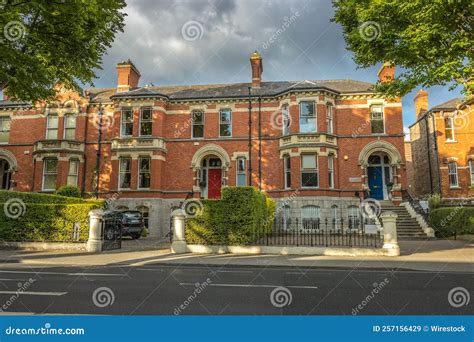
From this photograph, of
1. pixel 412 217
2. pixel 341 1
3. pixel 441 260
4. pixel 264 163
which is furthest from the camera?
pixel 264 163

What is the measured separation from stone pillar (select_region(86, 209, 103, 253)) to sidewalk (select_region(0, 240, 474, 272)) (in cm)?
79

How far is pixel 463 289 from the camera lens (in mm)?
7805

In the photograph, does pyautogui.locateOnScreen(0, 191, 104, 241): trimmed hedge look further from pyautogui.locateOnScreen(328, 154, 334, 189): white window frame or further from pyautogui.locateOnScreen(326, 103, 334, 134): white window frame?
pyautogui.locateOnScreen(326, 103, 334, 134): white window frame

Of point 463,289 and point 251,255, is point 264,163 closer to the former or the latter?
point 251,255

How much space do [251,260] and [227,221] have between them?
2991 millimetres

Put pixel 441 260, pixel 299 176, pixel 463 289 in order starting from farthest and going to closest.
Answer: pixel 299 176
pixel 441 260
pixel 463 289

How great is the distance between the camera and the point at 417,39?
1289 centimetres

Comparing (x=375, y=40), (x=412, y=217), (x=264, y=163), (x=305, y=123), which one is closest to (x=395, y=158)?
(x=412, y=217)

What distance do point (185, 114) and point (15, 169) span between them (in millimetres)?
13998

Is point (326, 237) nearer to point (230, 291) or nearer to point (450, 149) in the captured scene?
point (230, 291)

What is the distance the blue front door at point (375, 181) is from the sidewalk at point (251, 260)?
1031 centimetres

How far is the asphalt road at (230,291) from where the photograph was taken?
19.4ft

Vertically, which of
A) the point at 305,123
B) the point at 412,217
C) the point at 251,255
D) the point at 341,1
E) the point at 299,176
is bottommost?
the point at 251,255

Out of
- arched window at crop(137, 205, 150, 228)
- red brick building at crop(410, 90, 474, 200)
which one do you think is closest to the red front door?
arched window at crop(137, 205, 150, 228)
